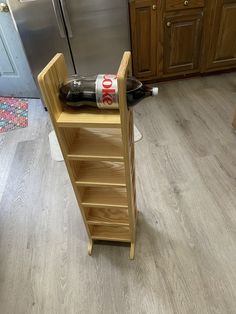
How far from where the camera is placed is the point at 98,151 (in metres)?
0.85

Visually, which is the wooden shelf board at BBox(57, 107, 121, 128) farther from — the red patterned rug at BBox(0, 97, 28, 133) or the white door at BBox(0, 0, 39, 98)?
the white door at BBox(0, 0, 39, 98)

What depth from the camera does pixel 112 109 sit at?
0.75 metres

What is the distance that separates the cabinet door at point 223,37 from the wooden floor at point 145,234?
0.69 meters

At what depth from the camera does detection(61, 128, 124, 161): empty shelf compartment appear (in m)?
0.83

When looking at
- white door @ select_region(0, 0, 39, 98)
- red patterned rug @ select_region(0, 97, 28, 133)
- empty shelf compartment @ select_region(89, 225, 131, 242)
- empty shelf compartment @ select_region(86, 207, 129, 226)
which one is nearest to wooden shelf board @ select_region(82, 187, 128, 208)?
empty shelf compartment @ select_region(86, 207, 129, 226)

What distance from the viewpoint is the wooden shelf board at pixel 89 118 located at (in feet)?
2.37

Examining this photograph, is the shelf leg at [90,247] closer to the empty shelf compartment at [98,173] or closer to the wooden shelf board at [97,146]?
the empty shelf compartment at [98,173]

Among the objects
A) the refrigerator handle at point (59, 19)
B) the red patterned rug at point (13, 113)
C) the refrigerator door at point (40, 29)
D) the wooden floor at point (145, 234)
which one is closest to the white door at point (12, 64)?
the red patterned rug at point (13, 113)

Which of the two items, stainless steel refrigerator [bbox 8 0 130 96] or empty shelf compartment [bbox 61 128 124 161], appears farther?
Result: stainless steel refrigerator [bbox 8 0 130 96]

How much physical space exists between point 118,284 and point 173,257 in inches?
12.5

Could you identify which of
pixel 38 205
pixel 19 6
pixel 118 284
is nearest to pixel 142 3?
pixel 19 6

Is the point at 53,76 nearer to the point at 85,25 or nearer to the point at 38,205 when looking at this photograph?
the point at 38,205

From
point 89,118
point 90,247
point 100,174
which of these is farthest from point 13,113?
point 89,118

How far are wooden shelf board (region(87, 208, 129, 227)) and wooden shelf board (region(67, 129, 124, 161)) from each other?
0.44m
